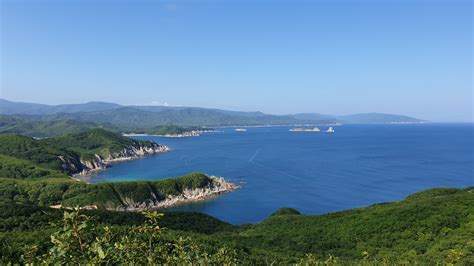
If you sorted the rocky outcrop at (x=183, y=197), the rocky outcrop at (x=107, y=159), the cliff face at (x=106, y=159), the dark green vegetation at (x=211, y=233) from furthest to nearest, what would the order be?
the cliff face at (x=106, y=159)
the rocky outcrop at (x=107, y=159)
the rocky outcrop at (x=183, y=197)
the dark green vegetation at (x=211, y=233)

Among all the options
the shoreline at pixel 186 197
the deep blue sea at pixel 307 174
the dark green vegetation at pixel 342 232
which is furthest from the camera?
the deep blue sea at pixel 307 174

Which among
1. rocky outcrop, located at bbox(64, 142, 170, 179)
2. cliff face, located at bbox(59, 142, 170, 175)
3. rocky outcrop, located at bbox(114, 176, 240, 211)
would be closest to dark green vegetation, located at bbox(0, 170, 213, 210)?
rocky outcrop, located at bbox(114, 176, 240, 211)

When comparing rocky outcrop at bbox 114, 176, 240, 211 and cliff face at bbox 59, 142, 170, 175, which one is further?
cliff face at bbox 59, 142, 170, 175

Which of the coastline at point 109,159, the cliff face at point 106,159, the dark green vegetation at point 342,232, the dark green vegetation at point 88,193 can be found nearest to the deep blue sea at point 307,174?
the coastline at point 109,159

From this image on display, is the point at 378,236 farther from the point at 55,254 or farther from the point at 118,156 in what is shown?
the point at 118,156

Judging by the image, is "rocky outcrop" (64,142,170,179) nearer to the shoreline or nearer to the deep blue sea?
the deep blue sea

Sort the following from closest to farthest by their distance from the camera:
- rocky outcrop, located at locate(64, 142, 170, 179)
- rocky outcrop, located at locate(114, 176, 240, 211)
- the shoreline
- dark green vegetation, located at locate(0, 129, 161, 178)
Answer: the shoreline → rocky outcrop, located at locate(114, 176, 240, 211) → dark green vegetation, located at locate(0, 129, 161, 178) → rocky outcrop, located at locate(64, 142, 170, 179)

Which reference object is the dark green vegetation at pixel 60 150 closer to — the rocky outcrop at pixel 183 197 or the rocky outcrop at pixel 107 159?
the rocky outcrop at pixel 107 159

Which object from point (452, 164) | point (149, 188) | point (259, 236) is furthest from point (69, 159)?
point (452, 164)
